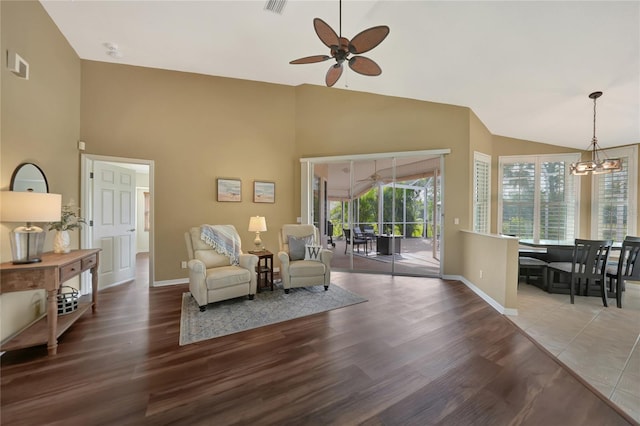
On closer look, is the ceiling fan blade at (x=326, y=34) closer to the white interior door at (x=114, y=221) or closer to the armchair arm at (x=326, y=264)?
the armchair arm at (x=326, y=264)

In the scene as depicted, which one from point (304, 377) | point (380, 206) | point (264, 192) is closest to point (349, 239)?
point (380, 206)

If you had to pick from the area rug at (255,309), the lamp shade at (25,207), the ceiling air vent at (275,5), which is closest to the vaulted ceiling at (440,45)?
the ceiling air vent at (275,5)

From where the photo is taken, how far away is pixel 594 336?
272cm

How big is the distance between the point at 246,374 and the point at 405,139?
182 inches

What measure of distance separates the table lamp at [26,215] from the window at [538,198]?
24.1 feet

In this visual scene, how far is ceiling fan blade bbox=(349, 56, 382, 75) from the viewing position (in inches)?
100

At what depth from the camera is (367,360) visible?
2.20 metres

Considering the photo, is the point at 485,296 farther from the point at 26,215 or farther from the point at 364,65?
the point at 26,215

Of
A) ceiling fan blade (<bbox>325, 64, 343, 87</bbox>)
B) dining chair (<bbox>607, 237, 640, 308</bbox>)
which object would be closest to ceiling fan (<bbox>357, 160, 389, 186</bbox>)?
ceiling fan blade (<bbox>325, 64, 343, 87</bbox>)

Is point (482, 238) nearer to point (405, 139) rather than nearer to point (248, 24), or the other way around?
point (405, 139)

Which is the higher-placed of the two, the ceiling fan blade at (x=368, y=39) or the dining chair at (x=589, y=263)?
the ceiling fan blade at (x=368, y=39)

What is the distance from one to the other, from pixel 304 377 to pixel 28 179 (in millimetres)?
3393

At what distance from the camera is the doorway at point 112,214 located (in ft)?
13.0

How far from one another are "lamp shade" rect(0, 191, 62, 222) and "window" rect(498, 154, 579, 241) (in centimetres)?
734
